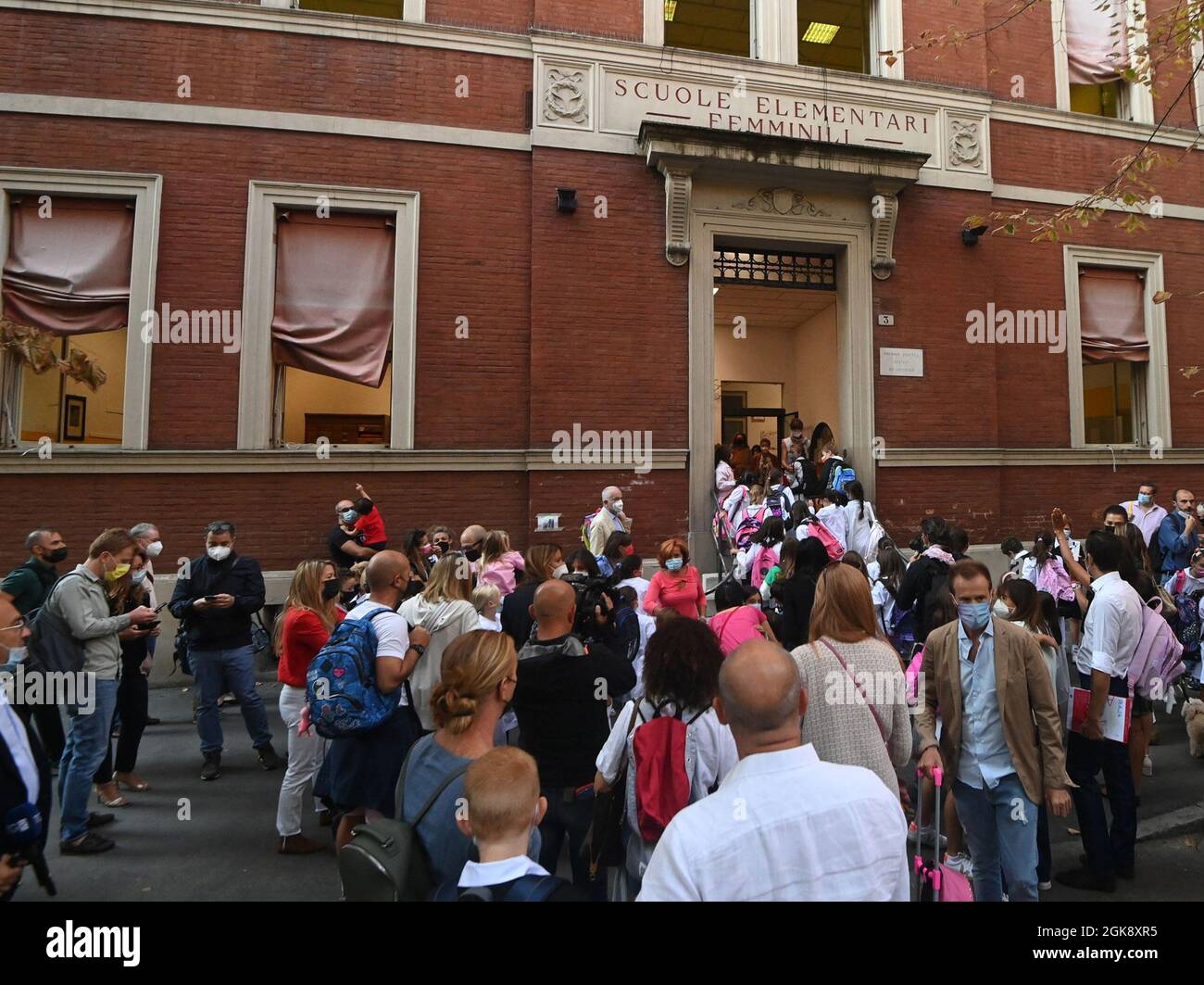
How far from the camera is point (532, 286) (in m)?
9.66

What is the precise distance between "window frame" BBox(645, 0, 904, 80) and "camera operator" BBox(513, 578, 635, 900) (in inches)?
402

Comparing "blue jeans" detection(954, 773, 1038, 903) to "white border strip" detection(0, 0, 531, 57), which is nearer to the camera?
"blue jeans" detection(954, 773, 1038, 903)

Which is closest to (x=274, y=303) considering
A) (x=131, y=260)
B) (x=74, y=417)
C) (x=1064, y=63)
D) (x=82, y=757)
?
(x=131, y=260)

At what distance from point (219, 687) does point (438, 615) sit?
107 inches

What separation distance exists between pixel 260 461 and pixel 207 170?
3988 millimetres

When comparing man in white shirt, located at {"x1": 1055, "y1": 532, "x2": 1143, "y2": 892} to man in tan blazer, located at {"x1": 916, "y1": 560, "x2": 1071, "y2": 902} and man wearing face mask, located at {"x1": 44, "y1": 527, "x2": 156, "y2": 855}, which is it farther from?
man wearing face mask, located at {"x1": 44, "y1": 527, "x2": 156, "y2": 855}

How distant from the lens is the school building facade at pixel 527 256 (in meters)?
8.71

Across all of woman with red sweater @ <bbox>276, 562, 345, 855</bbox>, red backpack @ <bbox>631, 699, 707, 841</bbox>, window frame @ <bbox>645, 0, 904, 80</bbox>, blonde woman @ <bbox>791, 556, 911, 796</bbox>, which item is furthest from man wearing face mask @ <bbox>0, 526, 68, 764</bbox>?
window frame @ <bbox>645, 0, 904, 80</bbox>

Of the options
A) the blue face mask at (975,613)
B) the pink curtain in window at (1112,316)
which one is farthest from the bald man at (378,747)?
the pink curtain in window at (1112,316)

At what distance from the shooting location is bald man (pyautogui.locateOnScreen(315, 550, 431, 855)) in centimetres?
343

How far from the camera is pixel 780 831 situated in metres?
1.59

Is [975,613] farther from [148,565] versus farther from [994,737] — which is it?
[148,565]

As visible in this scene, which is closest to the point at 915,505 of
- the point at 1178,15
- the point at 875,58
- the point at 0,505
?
the point at 1178,15

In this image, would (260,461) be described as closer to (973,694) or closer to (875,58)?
(973,694)
